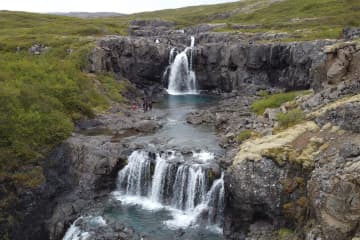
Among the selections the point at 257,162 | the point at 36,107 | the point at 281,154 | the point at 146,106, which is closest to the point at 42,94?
the point at 36,107

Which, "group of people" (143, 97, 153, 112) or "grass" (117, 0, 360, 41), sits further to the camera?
"grass" (117, 0, 360, 41)

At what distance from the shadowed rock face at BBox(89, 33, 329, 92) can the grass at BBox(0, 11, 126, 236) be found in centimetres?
573

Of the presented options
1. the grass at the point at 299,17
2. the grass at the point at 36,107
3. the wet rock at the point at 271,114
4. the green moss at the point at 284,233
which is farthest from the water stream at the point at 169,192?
the grass at the point at 299,17

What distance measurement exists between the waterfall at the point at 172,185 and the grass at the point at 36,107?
27.9ft

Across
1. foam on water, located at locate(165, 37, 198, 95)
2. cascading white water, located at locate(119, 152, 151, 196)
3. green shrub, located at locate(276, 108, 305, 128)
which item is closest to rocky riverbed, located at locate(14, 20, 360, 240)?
green shrub, located at locate(276, 108, 305, 128)

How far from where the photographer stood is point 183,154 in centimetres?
4159

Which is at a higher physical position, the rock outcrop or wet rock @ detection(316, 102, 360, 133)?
wet rock @ detection(316, 102, 360, 133)

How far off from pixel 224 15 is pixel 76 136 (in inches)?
4453

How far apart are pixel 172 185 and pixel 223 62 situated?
44.9 m

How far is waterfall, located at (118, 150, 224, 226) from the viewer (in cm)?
3603

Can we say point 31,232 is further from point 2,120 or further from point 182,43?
point 182,43

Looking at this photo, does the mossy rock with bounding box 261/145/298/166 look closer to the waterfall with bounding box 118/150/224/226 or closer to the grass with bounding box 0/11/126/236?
the waterfall with bounding box 118/150/224/226

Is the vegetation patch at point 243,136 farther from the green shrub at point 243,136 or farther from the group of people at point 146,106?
the group of people at point 146,106

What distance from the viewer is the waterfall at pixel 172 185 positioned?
118 feet
